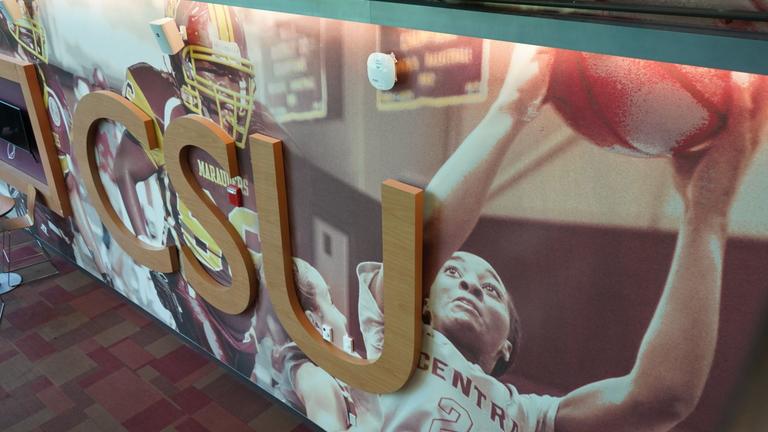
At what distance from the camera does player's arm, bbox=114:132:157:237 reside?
Answer: 167 inches

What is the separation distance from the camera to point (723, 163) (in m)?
1.87

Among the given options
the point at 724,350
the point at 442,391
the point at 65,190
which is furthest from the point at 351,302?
the point at 65,190

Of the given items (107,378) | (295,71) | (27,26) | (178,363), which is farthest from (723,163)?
(27,26)

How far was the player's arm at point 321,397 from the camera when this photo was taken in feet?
12.1

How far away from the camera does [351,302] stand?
3.29 meters

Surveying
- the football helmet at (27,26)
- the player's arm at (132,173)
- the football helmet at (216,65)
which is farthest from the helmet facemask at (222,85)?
the football helmet at (27,26)

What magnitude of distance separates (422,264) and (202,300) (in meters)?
2.15

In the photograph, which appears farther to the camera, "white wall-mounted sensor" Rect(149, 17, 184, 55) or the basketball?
"white wall-mounted sensor" Rect(149, 17, 184, 55)

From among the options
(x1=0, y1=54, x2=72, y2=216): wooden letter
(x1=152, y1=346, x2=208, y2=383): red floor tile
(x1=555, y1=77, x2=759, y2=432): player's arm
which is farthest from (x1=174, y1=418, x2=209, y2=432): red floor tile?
Result: (x1=555, y1=77, x2=759, y2=432): player's arm

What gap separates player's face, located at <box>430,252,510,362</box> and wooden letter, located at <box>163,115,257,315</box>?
1385 millimetres

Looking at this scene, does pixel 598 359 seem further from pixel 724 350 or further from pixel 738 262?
pixel 738 262

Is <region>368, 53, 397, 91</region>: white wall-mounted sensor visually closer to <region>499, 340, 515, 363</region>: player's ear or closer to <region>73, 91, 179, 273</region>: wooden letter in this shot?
<region>499, 340, 515, 363</region>: player's ear

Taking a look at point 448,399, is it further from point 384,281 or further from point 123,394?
point 123,394

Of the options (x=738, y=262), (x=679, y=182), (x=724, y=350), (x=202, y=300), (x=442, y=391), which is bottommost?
(x=202, y=300)
